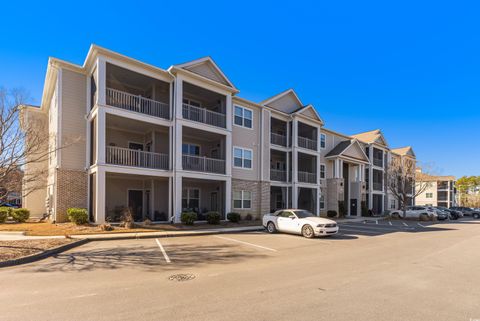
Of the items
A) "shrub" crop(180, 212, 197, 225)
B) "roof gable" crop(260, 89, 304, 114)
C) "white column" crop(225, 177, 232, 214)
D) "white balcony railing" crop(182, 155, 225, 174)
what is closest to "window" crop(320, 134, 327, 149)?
"roof gable" crop(260, 89, 304, 114)

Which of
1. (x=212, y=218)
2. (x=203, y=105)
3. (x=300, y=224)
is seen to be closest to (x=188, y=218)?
(x=212, y=218)

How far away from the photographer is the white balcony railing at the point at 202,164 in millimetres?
20109

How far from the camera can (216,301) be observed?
211 inches

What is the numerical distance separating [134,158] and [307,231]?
11.4 m

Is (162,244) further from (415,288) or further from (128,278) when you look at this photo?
(415,288)

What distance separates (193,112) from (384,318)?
18085 millimetres

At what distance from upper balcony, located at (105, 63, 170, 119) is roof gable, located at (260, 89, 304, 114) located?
964 cm

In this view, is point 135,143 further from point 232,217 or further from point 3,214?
point 3,214

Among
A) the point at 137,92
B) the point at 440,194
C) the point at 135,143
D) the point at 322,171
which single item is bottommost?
the point at 440,194

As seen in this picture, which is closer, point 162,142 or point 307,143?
point 162,142

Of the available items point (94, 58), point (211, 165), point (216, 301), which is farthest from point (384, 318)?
point (94, 58)

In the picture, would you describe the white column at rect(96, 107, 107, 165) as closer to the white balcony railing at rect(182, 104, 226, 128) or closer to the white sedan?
the white balcony railing at rect(182, 104, 226, 128)

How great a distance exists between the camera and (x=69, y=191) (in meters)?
17.7

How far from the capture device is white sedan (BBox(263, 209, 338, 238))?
1445 cm
